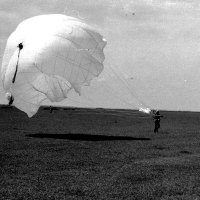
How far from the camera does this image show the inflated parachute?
2506 centimetres

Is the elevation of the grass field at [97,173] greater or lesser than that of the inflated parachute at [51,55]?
lesser

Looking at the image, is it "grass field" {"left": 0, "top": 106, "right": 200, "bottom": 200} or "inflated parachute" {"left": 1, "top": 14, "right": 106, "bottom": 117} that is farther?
"inflated parachute" {"left": 1, "top": 14, "right": 106, "bottom": 117}

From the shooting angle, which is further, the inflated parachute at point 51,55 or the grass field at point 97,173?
the inflated parachute at point 51,55

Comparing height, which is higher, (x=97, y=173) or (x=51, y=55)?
(x=51, y=55)

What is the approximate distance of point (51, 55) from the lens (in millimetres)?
25094

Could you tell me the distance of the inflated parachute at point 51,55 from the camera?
82.2 ft

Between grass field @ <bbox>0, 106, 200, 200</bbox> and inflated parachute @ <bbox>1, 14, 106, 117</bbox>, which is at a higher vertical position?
inflated parachute @ <bbox>1, 14, 106, 117</bbox>

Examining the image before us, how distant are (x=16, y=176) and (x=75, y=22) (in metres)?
14.9

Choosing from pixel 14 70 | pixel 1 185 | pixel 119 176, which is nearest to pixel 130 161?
pixel 119 176

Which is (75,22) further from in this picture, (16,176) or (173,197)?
(173,197)

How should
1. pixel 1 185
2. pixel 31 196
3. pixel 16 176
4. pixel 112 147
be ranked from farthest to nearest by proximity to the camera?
1. pixel 112 147
2. pixel 16 176
3. pixel 1 185
4. pixel 31 196

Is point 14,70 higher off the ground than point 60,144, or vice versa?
point 14,70

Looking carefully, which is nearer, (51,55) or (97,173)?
(97,173)

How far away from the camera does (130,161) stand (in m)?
18.8
